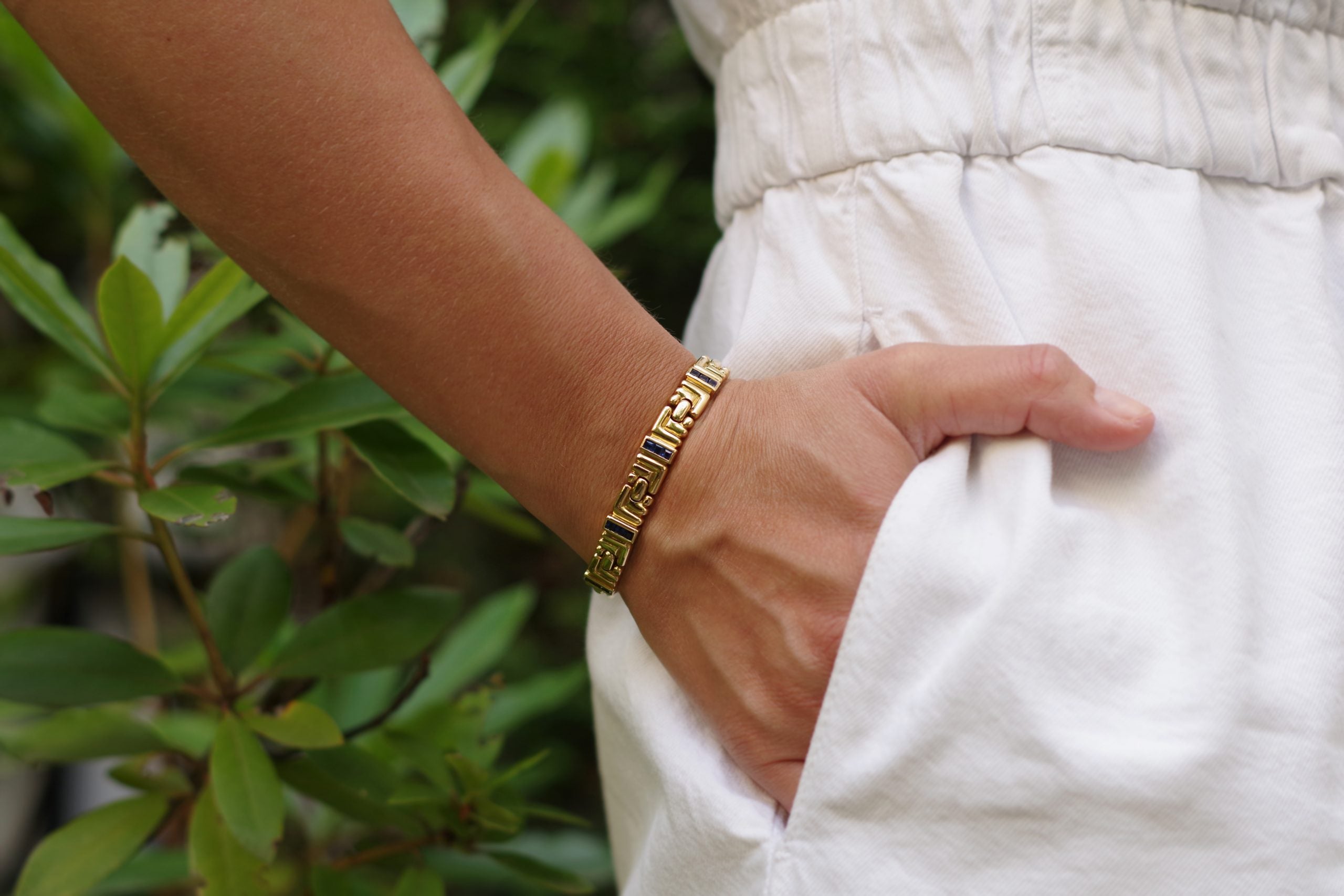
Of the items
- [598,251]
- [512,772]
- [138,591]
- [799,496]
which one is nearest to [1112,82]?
[799,496]

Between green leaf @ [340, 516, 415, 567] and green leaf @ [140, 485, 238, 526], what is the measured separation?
0.79 feet

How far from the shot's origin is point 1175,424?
586 mm

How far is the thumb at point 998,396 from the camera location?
1.85ft

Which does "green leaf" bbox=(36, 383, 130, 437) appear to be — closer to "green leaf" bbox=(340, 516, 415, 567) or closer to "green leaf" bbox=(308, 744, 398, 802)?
"green leaf" bbox=(340, 516, 415, 567)

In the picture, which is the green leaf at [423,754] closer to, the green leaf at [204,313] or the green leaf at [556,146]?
the green leaf at [204,313]

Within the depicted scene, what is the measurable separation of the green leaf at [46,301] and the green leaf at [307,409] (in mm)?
111

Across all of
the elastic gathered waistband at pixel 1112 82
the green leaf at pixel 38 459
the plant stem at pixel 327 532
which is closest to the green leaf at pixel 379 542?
the plant stem at pixel 327 532

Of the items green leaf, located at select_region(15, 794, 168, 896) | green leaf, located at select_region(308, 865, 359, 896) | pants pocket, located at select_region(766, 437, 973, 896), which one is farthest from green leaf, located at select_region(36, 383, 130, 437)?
pants pocket, located at select_region(766, 437, 973, 896)

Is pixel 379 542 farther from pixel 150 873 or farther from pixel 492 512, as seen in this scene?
pixel 150 873

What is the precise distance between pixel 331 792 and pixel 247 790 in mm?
120

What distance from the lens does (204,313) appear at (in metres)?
0.82

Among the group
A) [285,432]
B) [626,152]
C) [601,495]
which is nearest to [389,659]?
[285,432]

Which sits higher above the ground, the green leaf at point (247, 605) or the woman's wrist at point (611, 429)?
the woman's wrist at point (611, 429)

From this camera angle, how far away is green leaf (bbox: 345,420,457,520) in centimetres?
80
